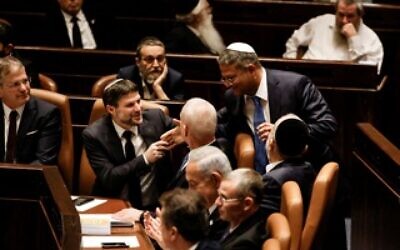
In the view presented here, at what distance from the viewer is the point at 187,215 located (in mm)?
3410

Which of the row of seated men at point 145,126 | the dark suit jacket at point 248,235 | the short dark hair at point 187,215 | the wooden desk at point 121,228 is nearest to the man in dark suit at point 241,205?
the dark suit jacket at point 248,235

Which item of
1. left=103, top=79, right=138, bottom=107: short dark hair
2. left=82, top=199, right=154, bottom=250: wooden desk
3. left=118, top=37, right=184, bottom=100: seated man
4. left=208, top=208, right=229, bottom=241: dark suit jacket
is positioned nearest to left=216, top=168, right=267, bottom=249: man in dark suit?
left=208, top=208, right=229, bottom=241: dark suit jacket

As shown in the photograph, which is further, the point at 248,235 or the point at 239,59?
the point at 239,59

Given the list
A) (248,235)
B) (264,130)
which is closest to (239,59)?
(264,130)

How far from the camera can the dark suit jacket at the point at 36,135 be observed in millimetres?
4992

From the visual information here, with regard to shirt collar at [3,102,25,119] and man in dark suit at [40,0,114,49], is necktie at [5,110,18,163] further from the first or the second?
man in dark suit at [40,0,114,49]

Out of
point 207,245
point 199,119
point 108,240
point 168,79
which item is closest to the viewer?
point 207,245

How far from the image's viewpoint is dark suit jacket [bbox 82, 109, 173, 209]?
189 inches

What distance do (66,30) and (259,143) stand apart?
2.18 metres

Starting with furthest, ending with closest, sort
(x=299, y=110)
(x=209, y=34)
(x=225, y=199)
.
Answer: (x=209, y=34) < (x=299, y=110) < (x=225, y=199)

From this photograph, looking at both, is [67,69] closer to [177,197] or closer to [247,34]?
[247,34]

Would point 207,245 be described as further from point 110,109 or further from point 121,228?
point 110,109

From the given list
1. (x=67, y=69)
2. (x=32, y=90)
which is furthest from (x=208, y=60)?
(x=32, y=90)

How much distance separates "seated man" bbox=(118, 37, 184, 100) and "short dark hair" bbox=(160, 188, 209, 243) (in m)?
2.26
